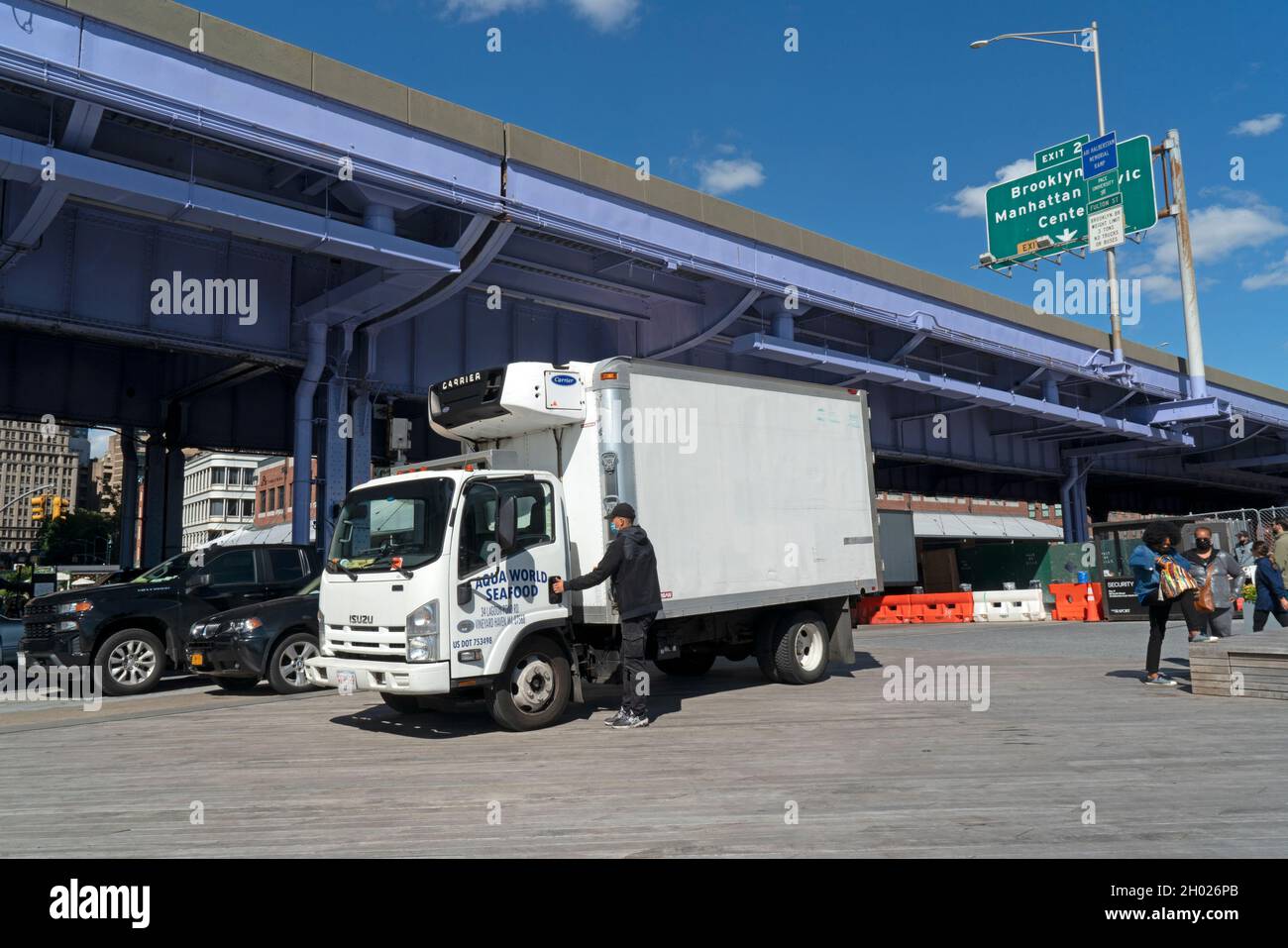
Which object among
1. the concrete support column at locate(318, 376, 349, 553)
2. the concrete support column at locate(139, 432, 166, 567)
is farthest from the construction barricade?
the concrete support column at locate(139, 432, 166, 567)

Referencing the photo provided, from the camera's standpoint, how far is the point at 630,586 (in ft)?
27.2

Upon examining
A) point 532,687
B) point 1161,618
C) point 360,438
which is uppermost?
point 360,438

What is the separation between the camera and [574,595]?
29.6 ft

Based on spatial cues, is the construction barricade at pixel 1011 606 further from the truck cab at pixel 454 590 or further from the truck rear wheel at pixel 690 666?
the truck cab at pixel 454 590

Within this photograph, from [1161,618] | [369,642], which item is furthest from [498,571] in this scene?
[1161,618]

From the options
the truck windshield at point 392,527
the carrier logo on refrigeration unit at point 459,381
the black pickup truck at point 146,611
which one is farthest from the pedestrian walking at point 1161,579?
the black pickup truck at point 146,611

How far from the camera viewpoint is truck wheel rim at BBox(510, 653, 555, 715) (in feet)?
27.6

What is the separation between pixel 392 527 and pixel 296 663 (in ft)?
14.4

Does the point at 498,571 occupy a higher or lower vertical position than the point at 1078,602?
higher

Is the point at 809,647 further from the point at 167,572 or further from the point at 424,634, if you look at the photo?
the point at 167,572

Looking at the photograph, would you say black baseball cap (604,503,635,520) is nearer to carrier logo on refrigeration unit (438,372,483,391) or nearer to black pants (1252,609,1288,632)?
carrier logo on refrigeration unit (438,372,483,391)

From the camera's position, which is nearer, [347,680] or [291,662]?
[347,680]

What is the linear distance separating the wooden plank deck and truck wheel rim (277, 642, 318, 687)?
44.6 inches
